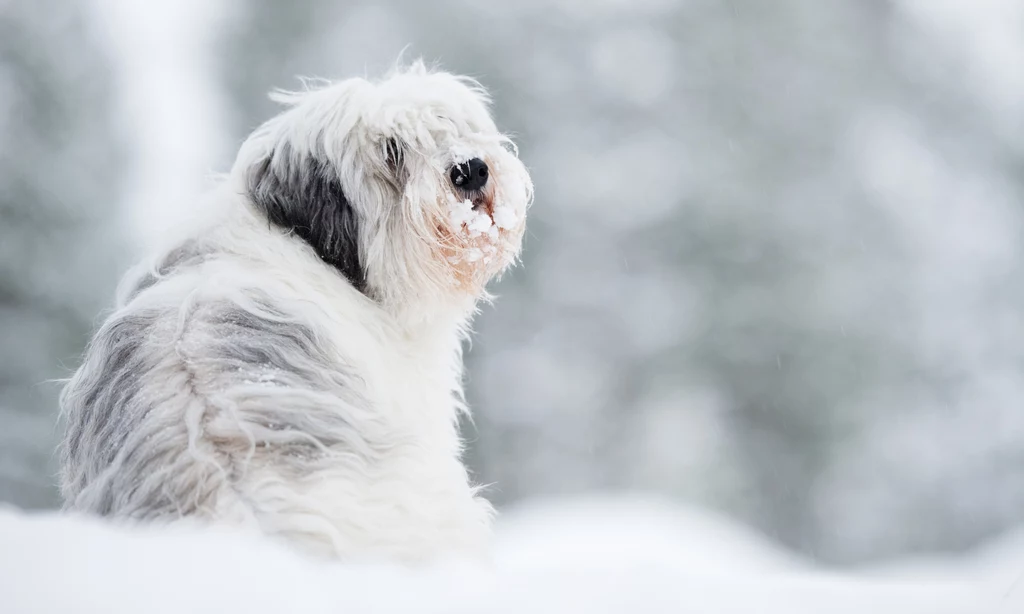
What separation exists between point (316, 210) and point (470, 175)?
0.47m

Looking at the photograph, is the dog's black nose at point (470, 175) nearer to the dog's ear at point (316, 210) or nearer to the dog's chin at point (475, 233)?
the dog's chin at point (475, 233)

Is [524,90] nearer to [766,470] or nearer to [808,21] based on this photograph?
[808,21]

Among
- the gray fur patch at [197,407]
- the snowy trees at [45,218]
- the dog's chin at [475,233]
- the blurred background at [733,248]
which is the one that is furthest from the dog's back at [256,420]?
the blurred background at [733,248]

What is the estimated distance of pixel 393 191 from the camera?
2795 mm

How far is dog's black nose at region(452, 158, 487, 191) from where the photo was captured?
2.79 meters

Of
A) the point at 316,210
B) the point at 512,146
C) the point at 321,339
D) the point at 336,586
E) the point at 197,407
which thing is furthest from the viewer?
the point at 512,146

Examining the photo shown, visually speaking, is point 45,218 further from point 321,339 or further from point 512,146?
point 321,339

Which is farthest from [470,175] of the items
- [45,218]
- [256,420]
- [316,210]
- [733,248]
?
[733,248]

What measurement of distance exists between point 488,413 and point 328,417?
10051 millimetres

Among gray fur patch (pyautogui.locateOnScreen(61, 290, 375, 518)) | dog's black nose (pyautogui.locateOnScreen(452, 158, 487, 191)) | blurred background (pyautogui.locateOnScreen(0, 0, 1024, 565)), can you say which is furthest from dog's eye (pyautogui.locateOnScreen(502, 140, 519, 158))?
blurred background (pyautogui.locateOnScreen(0, 0, 1024, 565))

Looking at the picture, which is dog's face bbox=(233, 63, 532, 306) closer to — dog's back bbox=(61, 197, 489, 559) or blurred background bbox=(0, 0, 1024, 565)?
dog's back bbox=(61, 197, 489, 559)

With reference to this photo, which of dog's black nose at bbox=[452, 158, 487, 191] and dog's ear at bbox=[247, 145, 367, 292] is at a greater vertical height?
dog's black nose at bbox=[452, 158, 487, 191]

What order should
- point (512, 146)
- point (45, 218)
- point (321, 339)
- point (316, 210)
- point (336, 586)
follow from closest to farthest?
1. point (336, 586)
2. point (321, 339)
3. point (316, 210)
4. point (512, 146)
5. point (45, 218)

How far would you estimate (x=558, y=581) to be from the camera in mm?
1486
